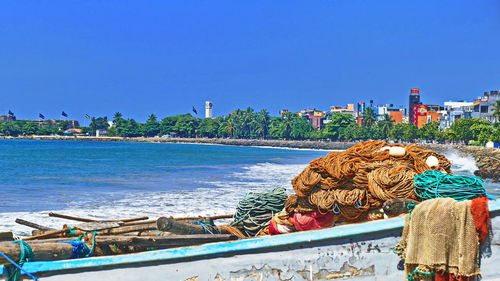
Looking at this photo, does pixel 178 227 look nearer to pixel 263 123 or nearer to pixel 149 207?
pixel 149 207

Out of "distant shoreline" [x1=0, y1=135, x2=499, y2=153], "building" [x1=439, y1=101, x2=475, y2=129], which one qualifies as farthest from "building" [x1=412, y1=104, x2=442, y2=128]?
"distant shoreline" [x1=0, y1=135, x2=499, y2=153]

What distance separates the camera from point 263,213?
21.6 feet

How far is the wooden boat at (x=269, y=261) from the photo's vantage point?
15.9ft

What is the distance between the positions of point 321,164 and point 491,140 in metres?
77.4

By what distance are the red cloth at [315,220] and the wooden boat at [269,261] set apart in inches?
26.6

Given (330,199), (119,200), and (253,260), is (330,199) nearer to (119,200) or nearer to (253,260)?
(253,260)

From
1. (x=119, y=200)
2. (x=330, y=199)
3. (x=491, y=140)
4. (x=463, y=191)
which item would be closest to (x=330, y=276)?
(x=330, y=199)

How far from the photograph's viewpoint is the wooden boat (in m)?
4.84

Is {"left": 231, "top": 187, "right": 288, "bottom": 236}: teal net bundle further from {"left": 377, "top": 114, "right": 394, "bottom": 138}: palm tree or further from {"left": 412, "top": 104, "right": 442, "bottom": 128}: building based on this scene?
{"left": 412, "top": 104, "right": 442, "bottom": 128}: building

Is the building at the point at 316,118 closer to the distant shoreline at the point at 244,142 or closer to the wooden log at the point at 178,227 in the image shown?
the distant shoreline at the point at 244,142

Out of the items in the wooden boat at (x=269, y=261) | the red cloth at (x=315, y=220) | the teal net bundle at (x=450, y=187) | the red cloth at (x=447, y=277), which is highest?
the teal net bundle at (x=450, y=187)

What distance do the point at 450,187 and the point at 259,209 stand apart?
7.52ft

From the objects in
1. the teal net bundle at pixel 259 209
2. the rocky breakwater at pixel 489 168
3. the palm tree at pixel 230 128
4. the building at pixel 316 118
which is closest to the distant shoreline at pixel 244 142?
the palm tree at pixel 230 128

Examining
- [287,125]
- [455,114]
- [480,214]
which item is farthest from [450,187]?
[287,125]
